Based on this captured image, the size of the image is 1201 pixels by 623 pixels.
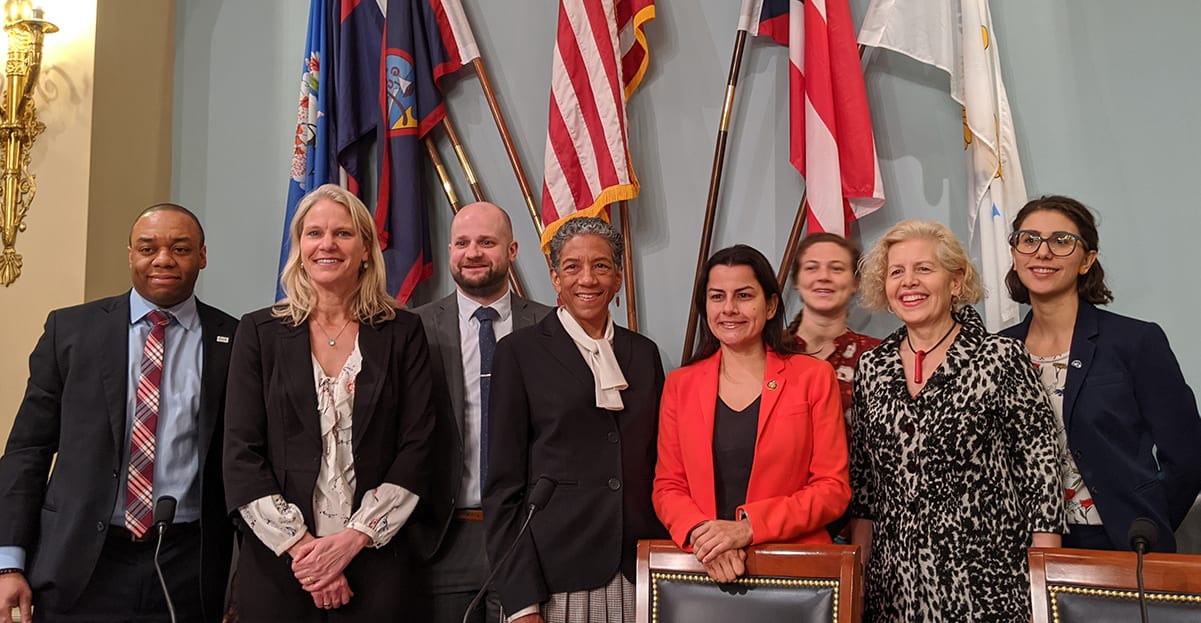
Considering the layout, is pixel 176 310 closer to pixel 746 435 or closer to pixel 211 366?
pixel 211 366

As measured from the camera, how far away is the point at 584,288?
2.42m

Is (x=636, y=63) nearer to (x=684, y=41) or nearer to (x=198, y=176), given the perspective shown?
(x=684, y=41)

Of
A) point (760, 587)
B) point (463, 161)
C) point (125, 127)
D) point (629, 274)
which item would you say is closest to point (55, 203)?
point (125, 127)

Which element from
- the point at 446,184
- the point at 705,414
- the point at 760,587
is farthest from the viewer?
the point at 446,184

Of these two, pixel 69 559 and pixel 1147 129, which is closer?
pixel 69 559

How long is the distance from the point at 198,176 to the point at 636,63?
1.86 m

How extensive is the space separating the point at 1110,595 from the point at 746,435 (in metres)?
0.78

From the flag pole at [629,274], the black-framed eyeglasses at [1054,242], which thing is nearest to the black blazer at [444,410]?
the flag pole at [629,274]

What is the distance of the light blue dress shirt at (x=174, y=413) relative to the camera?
2.54m

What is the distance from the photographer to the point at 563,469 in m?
2.31

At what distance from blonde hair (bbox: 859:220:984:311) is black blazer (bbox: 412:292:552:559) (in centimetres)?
91


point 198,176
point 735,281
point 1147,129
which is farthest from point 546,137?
point 1147,129

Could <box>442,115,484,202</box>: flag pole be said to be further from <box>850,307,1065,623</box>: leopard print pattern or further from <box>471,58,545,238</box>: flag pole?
<box>850,307,1065,623</box>: leopard print pattern

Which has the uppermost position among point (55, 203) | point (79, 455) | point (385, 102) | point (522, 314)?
point (385, 102)
